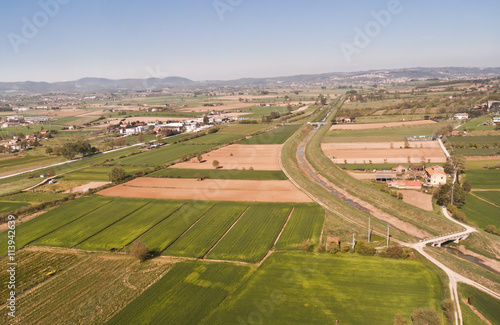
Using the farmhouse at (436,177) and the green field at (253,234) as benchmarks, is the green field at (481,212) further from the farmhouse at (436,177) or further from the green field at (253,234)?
the green field at (253,234)

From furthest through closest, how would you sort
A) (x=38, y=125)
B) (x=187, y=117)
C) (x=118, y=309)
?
(x=187, y=117), (x=38, y=125), (x=118, y=309)

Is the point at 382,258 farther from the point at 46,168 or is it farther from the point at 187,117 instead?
the point at 187,117

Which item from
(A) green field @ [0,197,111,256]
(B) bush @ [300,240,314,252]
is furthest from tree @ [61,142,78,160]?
(B) bush @ [300,240,314,252]

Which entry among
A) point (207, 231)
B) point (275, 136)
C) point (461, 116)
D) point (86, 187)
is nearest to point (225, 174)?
point (207, 231)

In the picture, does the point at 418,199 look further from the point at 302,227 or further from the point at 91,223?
the point at 91,223

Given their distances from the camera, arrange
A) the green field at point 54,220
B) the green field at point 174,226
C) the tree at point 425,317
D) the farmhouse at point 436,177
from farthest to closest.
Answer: the farmhouse at point 436,177 < the green field at point 54,220 < the green field at point 174,226 < the tree at point 425,317

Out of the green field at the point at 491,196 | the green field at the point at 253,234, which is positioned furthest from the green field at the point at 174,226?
the green field at the point at 491,196

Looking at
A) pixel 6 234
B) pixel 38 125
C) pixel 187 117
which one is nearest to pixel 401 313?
pixel 6 234

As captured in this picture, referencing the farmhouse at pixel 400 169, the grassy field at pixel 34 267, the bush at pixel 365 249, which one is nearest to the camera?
the grassy field at pixel 34 267
